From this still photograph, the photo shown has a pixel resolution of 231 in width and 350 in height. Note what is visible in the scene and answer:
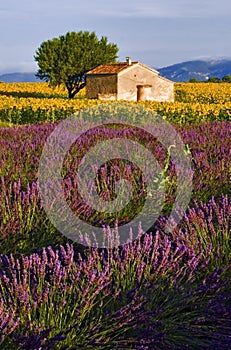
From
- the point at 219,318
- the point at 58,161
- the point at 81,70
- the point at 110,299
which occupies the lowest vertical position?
the point at 219,318

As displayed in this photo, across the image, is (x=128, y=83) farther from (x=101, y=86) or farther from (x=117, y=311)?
(x=117, y=311)

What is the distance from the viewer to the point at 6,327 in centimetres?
210

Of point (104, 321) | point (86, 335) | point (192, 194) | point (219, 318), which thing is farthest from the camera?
point (192, 194)

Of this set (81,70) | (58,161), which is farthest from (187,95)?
(58,161)

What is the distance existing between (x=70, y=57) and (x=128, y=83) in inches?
301

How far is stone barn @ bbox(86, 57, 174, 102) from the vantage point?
33.0 metres

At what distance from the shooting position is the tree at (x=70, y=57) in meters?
39.2

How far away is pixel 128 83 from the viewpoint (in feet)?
110

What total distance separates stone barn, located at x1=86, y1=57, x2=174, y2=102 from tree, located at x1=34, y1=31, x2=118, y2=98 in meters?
4.55

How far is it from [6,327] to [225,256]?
1393 millimetres

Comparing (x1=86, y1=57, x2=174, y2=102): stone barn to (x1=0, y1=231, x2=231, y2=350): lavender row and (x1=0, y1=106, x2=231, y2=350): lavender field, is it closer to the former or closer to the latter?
(x1=0, y1=106, x2=231, y2=350): lavender field

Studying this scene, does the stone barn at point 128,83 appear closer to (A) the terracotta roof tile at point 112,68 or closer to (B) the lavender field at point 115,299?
(A) the terracotta roof tile at point 112,68

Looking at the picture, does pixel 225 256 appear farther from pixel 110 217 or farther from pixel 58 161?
pixel 58 161

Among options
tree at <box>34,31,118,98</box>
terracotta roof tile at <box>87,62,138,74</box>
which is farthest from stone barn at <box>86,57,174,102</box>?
tree at <box>34,31,118,98</box>
